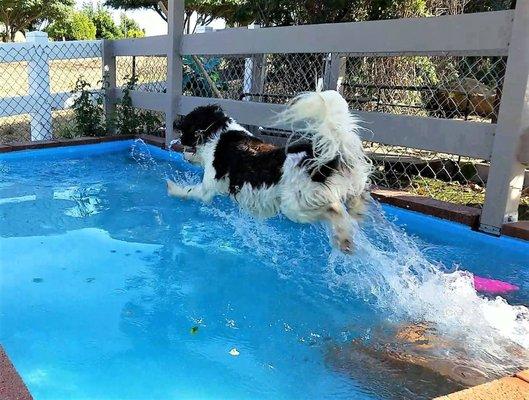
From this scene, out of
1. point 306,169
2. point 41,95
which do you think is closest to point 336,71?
point 306,169

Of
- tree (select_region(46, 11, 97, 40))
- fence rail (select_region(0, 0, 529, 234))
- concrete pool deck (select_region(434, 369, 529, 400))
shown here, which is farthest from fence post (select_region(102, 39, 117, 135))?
tree (select_region(46, 11, 97, 40))

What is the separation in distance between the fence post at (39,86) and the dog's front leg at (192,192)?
439cm

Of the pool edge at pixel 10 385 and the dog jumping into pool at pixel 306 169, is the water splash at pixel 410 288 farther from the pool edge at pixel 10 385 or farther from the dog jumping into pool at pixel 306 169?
the pool edge at pixel 10 385

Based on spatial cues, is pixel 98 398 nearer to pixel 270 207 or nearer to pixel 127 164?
pixel 270 207

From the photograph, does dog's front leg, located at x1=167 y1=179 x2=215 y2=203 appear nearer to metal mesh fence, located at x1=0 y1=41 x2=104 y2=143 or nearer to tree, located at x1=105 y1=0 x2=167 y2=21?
metal mesh fence, located at x1=0 y1=41 x2=104 y2=143

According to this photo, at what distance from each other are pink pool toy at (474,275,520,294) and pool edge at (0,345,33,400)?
9.19ft

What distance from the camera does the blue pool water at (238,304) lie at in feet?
7.89

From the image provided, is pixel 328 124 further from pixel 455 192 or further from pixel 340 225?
pixel 455 192

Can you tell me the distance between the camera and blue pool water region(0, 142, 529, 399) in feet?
7.89

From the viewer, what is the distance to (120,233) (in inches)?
174

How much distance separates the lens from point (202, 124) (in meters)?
4.77

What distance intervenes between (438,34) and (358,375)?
11.1 feet

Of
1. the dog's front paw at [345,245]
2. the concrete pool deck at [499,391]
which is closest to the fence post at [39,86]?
the dog's front paw at [345,245]

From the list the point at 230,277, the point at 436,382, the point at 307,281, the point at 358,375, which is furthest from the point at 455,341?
the point at 230,277
